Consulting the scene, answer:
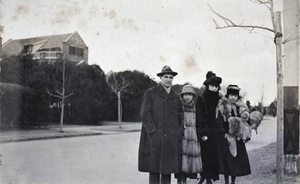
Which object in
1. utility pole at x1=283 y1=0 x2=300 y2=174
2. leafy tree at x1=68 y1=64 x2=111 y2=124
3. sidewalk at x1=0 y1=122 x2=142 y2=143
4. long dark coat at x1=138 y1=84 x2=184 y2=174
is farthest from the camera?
leafy tree at x1=68 y1=64 x2=111 y2=124

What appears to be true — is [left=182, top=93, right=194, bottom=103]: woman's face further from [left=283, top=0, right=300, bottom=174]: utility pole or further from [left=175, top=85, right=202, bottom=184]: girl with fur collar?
[left=283, top=0, right=300, bottom=174]: utility pole

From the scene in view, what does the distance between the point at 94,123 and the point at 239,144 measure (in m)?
12.6

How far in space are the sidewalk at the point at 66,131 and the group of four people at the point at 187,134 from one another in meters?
4.66

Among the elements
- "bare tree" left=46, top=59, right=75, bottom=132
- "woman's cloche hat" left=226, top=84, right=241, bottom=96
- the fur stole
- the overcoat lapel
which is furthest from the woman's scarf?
"bare tree" left=46, top=59, right=75, bottom=132

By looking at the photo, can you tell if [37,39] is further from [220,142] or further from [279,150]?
[279,150]

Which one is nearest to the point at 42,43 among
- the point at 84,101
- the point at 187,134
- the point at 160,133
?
the point at 160,133

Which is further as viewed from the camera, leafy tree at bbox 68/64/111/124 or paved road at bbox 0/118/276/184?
leafy tree at bbox 68/64/111/124

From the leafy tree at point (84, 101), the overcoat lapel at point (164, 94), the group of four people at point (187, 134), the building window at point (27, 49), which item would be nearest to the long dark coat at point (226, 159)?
the group of four people at point (187, 134)

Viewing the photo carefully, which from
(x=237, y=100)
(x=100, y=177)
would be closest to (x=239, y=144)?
(x=237, y=100)

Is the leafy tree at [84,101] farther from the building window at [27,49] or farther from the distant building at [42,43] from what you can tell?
the distant building at [42,43]

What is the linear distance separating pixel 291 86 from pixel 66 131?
1187 centimetres

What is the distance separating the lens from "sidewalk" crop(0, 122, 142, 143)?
36.6 feet

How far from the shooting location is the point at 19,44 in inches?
269

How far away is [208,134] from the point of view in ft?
18.0
